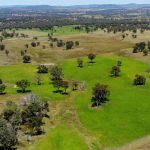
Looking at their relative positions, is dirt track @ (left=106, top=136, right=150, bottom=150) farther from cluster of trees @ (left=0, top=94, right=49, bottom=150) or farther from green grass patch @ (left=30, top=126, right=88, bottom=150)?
cluster of trees @ (left=0, top=94, right=49, bottom=150)

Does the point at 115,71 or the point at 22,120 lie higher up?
the point at 22,120

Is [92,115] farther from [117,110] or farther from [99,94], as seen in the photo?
[99,94]

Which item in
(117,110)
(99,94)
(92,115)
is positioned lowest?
(92,115)

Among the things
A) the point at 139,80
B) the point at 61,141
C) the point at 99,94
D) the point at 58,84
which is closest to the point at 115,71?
the point at 139,80

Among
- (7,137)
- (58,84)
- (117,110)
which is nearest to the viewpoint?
(7,137)

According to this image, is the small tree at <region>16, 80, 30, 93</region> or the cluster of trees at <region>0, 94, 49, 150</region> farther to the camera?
the small tree at <region>16, 80, 30, 93</region>

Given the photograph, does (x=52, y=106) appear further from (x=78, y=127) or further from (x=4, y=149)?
(x=4, y=149)

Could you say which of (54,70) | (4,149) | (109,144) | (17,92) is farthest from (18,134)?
(54,70)

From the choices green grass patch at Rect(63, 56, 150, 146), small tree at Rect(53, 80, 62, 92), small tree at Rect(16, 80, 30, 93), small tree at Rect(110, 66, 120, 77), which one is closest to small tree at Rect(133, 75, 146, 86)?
green grass patch at Rect(63, 56, 150, 146)
